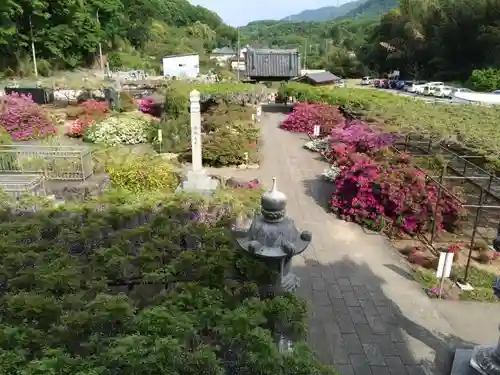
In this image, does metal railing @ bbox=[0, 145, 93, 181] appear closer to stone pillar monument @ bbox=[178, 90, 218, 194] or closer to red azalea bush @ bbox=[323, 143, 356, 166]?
stone pillar monument @ bbox=[178, 90, 218, 194]

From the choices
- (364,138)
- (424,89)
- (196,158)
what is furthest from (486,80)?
(196,158)

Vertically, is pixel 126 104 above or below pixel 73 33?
below

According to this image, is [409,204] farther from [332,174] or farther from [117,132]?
[117,132]

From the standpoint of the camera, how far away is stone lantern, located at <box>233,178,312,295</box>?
3553mm

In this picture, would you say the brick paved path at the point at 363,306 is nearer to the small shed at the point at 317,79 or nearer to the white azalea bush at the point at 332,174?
the white azalea bush at the point at 332,174

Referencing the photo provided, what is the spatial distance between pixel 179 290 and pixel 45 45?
40494mm

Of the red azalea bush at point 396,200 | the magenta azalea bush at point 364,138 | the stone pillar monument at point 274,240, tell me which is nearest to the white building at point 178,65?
the magenta azalea bush at point 364,138

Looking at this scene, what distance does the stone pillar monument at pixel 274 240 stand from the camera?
11.7ft

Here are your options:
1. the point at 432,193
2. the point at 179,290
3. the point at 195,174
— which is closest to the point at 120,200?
the point at 179,290

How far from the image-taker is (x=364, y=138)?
13758 mm

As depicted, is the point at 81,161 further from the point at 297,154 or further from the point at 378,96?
the point at 378,96

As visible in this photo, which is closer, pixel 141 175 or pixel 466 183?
pixel 141 175

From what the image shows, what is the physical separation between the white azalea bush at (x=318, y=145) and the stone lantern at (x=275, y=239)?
13809mm

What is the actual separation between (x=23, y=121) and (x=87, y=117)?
9.10 feet
